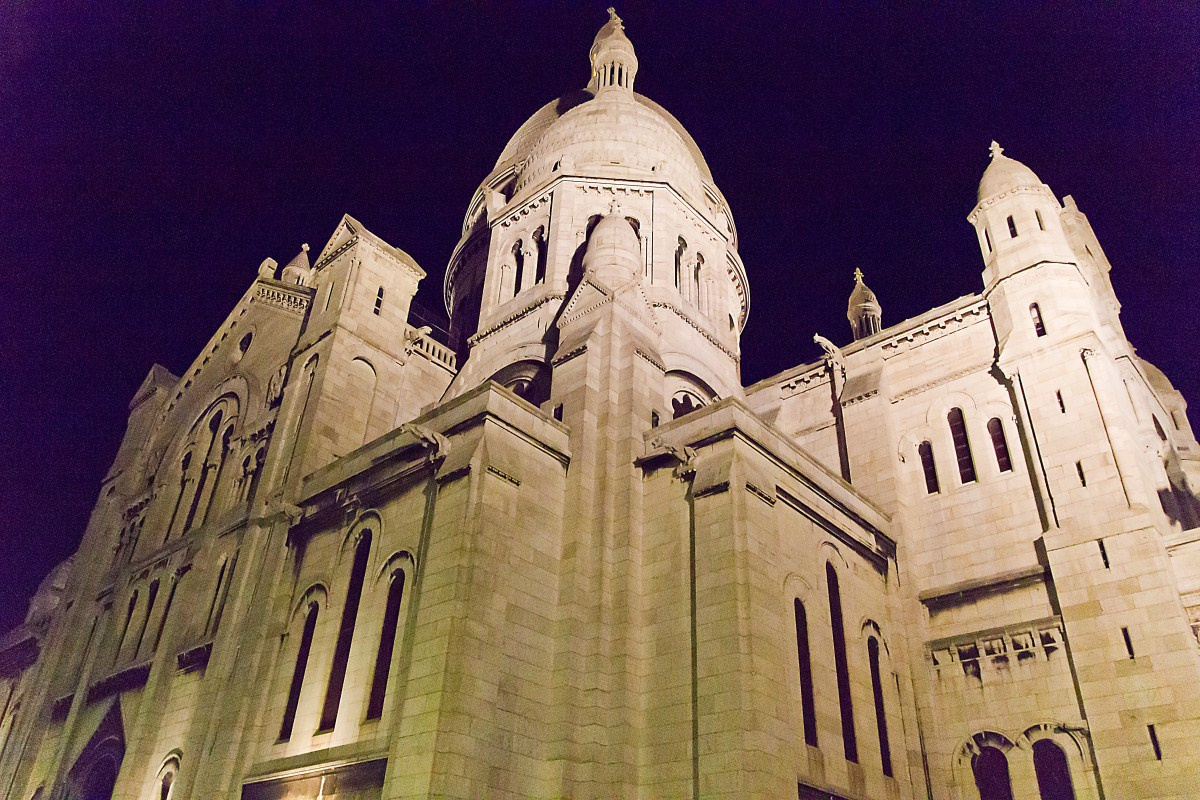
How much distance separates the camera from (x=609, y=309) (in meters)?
25.7

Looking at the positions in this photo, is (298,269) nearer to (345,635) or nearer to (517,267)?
(517,267)

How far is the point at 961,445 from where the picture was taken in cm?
2755

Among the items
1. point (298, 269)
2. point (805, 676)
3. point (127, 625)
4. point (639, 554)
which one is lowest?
point (805, 676)

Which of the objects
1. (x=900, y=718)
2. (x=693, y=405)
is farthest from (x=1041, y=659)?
Answer: (x=693, y=405)

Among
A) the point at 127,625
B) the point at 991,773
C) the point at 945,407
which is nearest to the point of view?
the point at 991,773

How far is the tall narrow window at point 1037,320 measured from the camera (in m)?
26.2

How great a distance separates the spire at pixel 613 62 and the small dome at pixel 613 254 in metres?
16.0

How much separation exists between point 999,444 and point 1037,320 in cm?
383

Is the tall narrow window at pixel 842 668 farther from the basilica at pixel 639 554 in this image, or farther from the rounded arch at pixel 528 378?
the rounded arch at pixel 528 378

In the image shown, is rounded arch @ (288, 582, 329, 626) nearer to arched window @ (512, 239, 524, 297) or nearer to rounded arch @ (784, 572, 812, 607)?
rounded arch @ (784, 572, 812, 607)

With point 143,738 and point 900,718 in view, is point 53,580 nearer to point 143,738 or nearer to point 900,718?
point 143,738

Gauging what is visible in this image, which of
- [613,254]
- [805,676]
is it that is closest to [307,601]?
[805,676]

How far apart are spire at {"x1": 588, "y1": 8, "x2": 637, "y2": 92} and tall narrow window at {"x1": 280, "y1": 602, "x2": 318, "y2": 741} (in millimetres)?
28749

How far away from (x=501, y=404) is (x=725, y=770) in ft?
31.4
